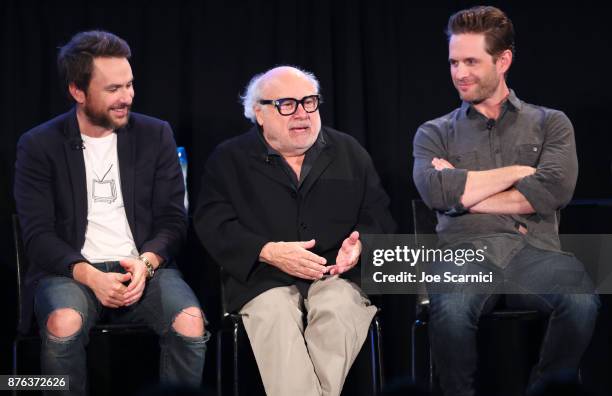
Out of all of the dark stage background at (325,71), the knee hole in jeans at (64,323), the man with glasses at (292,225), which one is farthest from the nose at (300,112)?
the knee hole in jeans at (64,323)

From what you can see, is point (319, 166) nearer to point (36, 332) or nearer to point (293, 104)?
point (293, 104)

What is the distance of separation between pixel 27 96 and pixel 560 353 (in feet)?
9.24

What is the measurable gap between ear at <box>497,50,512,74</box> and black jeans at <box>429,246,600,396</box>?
3.15ft

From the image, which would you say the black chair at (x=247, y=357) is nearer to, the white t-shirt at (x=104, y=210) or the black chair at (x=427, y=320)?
the black chair at (x=427, y=320)

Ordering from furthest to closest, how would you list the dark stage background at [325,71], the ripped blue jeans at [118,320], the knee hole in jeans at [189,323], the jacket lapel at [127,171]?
the dark stage background at [325,71] → the jacket lapel at [127,171] → the knee hole in jeans at [189,323] → the ripped blue jeans at [118,320]

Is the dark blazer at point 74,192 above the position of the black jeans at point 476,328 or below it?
above

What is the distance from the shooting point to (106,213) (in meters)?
3.77

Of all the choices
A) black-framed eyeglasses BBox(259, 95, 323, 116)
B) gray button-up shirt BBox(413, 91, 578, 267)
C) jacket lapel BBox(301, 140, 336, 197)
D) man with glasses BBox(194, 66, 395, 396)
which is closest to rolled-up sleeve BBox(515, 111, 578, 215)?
gray button-up shirt BBox(413, 91, 578, 267)

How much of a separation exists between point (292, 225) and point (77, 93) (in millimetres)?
1102

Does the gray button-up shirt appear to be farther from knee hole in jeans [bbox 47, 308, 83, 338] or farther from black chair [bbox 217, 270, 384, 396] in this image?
knee hole in jeans [bbox 47, 308, 83, 338]

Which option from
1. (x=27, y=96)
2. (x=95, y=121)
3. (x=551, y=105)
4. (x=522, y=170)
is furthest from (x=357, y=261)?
(x=27, y=96)

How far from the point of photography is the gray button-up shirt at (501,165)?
3.69 m

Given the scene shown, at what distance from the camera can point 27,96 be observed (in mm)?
4418

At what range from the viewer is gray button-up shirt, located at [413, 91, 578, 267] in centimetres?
369
